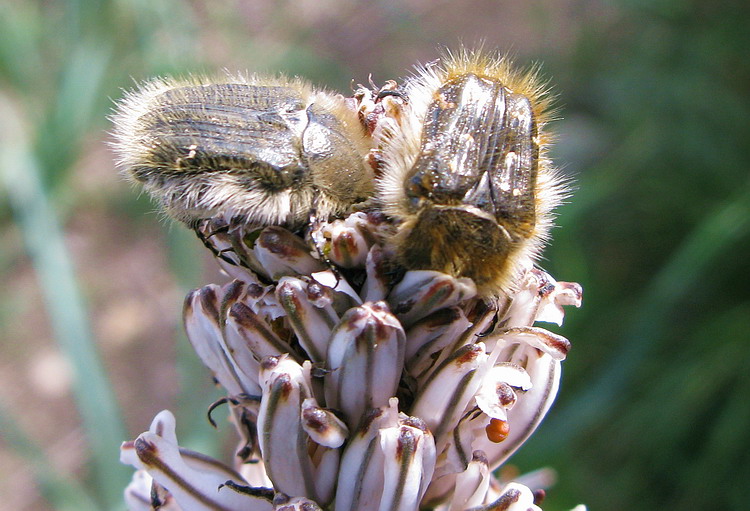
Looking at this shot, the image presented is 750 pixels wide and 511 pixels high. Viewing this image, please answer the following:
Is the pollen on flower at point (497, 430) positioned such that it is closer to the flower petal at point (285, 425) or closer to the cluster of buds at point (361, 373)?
the cluster of buds at point (361, 373)

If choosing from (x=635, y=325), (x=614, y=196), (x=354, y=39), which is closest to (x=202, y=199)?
(x=635, y=325)

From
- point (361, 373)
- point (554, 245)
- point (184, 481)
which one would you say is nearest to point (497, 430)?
point (361, 373)

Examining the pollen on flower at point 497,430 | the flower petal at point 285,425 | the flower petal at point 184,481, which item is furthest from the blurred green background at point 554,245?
the pollen on flower at point 497,430

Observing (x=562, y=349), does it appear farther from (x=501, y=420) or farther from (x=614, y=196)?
(x=614, y=196)

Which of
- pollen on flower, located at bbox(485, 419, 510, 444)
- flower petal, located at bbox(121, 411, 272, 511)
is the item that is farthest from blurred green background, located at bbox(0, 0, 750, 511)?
pollen on flower, located at bbox(485, 419, 510, 444)

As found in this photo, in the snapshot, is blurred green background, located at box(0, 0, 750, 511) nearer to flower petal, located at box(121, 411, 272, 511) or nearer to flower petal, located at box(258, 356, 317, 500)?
flower petal, located at box(121, 411, 272, 511)
